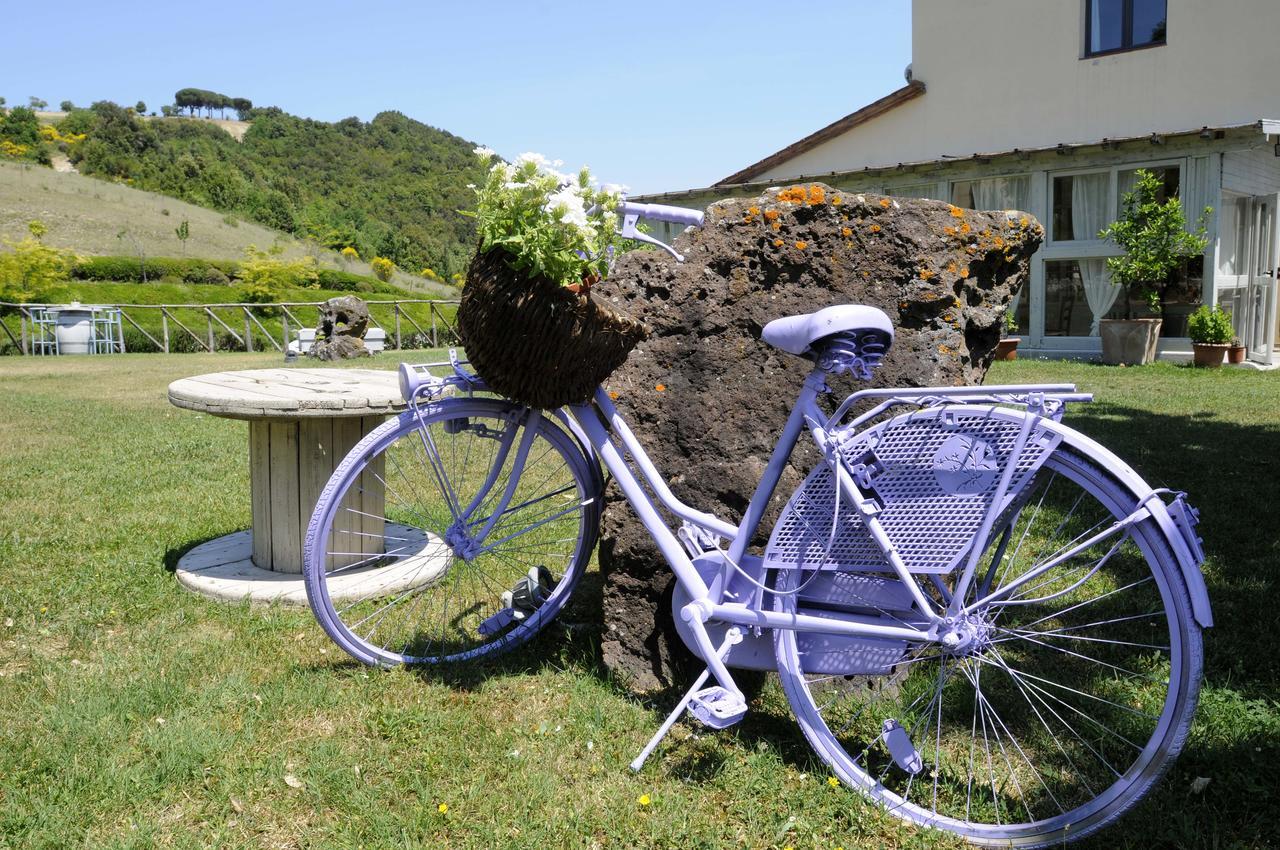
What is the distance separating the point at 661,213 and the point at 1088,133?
14977 mm

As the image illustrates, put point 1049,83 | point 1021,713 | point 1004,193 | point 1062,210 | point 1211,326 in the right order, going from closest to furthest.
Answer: point 1021,713 → point 1211,326 → point 1062,210 → point 1004,193 → point 1049,83

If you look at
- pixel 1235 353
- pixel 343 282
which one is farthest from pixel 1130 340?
pixel 343 282

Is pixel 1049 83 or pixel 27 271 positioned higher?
pixel 1049 83

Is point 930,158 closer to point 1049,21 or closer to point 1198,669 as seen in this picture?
point 1049,21

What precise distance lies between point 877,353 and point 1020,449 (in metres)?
0.44

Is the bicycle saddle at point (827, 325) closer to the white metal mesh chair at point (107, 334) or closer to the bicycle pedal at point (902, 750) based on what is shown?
the bicycle pedal at point (902, 750)

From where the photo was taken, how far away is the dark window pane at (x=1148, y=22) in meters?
14.5

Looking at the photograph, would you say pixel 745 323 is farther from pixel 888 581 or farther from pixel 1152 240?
pixel 1152 240

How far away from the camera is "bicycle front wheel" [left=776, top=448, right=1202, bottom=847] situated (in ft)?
6.85

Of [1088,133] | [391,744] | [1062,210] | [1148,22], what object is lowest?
[391,744]

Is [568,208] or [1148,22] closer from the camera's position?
[568,208]

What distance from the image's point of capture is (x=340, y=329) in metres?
18.2

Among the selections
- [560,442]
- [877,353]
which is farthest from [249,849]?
[877,353]

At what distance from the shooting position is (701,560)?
270 cm
